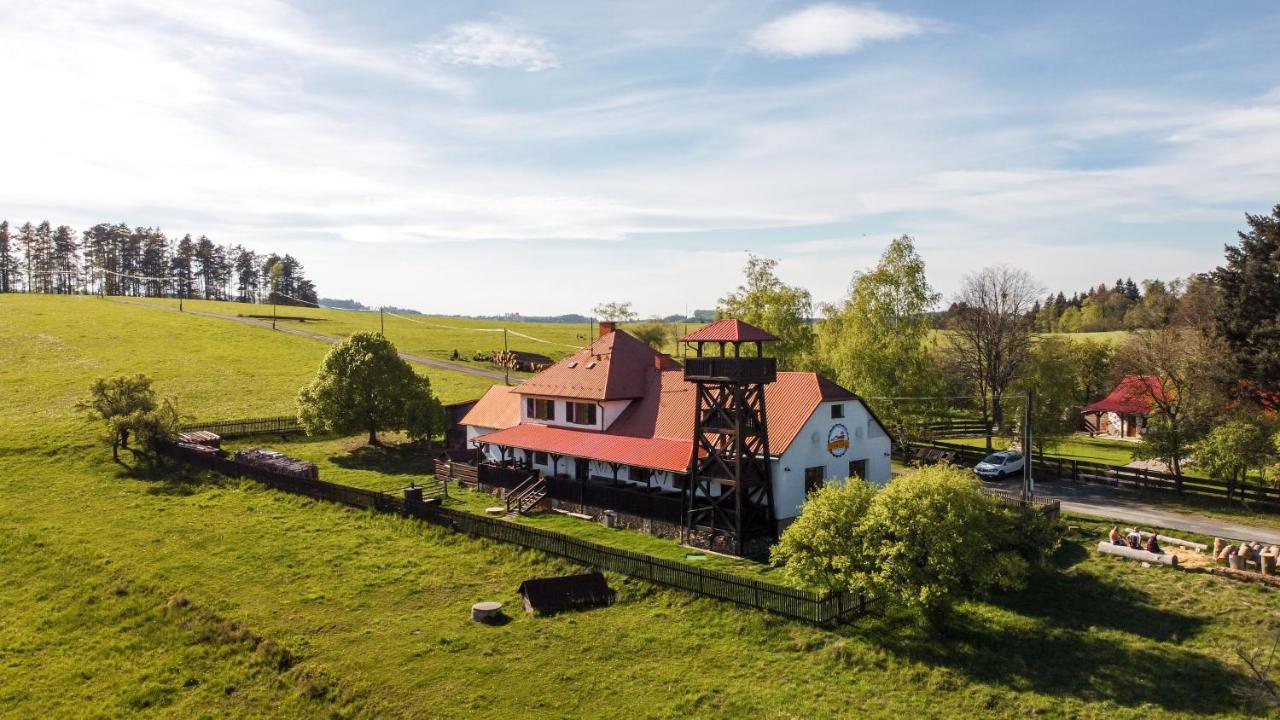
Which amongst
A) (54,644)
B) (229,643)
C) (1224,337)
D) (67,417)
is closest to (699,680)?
(229,643)

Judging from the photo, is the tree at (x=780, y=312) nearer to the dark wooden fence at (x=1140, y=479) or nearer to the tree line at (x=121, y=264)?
the dark wooden fence at (x=1140, y=479)

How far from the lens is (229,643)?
74.1ft

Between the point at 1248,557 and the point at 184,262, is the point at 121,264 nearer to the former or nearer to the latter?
the point at 184,262

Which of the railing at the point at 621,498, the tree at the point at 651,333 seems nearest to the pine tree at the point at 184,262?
the tree at the point at 651,333

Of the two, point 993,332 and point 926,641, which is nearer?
point 926,641

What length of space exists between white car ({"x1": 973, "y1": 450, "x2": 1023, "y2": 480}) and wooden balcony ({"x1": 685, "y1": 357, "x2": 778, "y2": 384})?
20.0 m

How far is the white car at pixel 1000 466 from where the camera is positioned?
43.0 meters

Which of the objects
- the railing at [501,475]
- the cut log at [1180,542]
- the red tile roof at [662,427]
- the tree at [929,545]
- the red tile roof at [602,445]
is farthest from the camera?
the railing at [501,475]

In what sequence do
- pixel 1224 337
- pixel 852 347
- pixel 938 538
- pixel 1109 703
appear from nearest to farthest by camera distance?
pixel 1109 703 → pixel 938 538 → pixel 1224 337 → pixel 852 347

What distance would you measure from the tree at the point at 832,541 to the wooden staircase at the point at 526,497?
48.8 feet

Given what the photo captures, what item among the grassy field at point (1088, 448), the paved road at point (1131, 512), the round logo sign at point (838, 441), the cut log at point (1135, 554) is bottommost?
the cut log at point (1135, 554)

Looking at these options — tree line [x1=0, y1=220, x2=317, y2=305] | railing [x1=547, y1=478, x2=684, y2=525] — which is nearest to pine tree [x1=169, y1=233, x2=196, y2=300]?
tree line [x1=0, y1=220, x2=317, y2=305]

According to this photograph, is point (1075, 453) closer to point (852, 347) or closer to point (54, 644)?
point (852, 347)

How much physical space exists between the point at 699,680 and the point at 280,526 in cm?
2222
